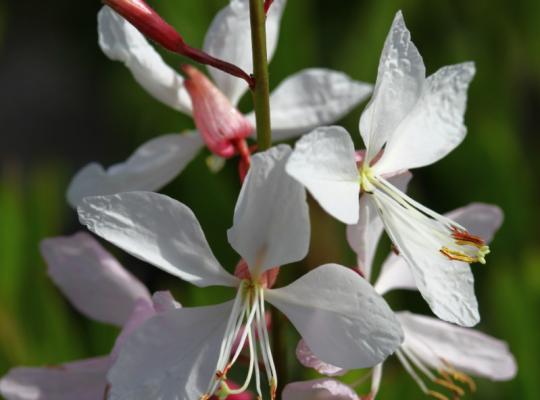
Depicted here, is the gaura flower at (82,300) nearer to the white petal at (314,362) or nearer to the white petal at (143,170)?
the white petal at (143,170)

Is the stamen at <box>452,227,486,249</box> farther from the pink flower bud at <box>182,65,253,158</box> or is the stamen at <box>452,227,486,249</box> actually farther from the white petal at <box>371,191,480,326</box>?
the pink flower bud at <box>182,65,253,158</box>

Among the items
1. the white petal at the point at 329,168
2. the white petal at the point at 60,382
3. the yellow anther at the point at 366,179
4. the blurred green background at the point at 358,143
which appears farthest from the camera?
the blurred green background at the point at 358,143

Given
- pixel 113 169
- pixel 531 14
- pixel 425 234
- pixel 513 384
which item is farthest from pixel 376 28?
pixel 425 234

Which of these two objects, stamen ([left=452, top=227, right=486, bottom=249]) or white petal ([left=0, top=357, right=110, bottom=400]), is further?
white petal ([left=0, top=357, right=110, bottom=400])

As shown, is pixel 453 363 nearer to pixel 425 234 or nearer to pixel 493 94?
pixel 425 234

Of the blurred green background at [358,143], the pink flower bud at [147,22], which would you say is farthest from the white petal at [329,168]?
the blurred green background at [358,143]

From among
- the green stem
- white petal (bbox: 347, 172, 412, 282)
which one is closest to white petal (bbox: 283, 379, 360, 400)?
white petal (bbox: 347, 172, 412, 282)

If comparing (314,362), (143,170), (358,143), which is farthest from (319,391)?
(358,143)
